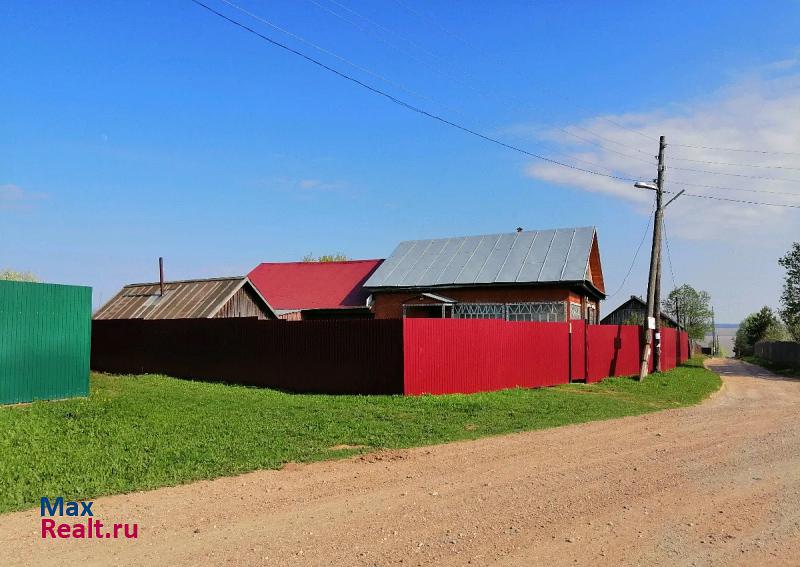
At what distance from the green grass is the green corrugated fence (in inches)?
22.4

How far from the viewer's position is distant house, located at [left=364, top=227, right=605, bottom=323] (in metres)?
27.9

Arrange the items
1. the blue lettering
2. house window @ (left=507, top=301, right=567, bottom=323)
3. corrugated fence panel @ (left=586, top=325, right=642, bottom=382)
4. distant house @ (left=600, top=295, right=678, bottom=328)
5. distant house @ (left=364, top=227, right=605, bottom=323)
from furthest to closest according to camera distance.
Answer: distant house @ (left=600, top=295, right=678, bottom=328) → distant house @ (left=364, top=227, right=605, bottom=323) → house window @ (left=507, top=301, right=567, bottom=323) → corrugated fence panel @ (left=586, top=325, right=642, bottom=382) → the blue lettering

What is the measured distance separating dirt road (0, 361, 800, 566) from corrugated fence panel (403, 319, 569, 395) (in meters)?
5.19

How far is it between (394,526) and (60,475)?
4017mm

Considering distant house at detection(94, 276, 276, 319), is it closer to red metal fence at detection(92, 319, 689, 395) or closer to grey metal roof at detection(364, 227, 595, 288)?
red metal fence at detection(92, 319, 689, 395)

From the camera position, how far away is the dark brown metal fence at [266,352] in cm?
1495

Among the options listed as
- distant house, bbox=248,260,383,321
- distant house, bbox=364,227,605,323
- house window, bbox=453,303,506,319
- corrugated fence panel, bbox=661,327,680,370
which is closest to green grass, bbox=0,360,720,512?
distant house, bbox=364,227,605,323

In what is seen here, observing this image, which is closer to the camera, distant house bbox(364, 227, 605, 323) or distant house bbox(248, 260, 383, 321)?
distant house bbox(364, 227, 605, 323)

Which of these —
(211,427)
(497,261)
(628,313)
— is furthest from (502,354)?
(628,313)

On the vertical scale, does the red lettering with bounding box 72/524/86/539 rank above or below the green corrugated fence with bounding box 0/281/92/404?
below

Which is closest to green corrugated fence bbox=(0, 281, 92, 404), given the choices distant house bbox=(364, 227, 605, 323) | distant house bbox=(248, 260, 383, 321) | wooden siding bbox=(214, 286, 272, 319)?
wooden siding bbox=(214, 286, 272, 319)

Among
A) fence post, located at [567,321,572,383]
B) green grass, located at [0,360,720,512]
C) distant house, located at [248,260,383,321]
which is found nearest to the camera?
green grass, located at [0,360,720,512]

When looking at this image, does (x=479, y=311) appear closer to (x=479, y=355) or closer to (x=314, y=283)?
(x=314, y=283)

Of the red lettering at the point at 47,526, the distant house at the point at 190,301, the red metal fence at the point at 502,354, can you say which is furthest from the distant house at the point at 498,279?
the red lettering at the point at 47,526
